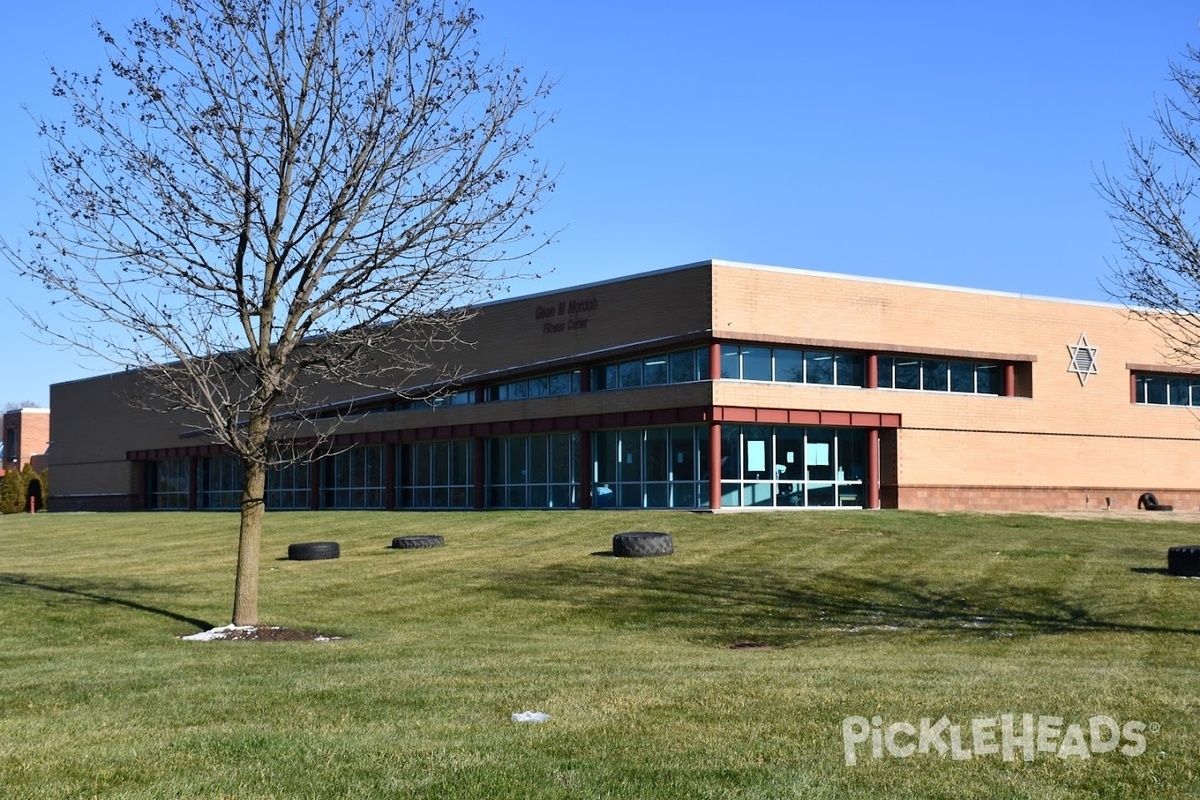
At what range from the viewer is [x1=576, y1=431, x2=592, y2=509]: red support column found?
156 ft

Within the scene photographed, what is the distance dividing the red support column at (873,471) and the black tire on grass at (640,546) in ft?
55.7

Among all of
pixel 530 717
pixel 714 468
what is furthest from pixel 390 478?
pixel 530 717

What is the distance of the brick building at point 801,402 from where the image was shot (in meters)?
43.6

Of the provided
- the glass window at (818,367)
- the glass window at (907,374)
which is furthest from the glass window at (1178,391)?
the glass window at (818,367)

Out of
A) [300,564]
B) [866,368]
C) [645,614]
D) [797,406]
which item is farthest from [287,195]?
[866,368]

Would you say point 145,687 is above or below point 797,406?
below

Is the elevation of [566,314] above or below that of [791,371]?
above

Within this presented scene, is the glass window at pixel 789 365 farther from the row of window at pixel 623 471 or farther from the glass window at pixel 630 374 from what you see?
the glass window at pixel 630 374

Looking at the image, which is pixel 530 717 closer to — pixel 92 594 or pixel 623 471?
pixel 92 594

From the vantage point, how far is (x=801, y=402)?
43.6 metres

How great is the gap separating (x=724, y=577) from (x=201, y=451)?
172 feet

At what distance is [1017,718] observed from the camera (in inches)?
364

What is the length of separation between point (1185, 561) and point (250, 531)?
692 inches

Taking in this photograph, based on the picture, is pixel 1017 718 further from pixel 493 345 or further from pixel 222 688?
pixel 493 345
